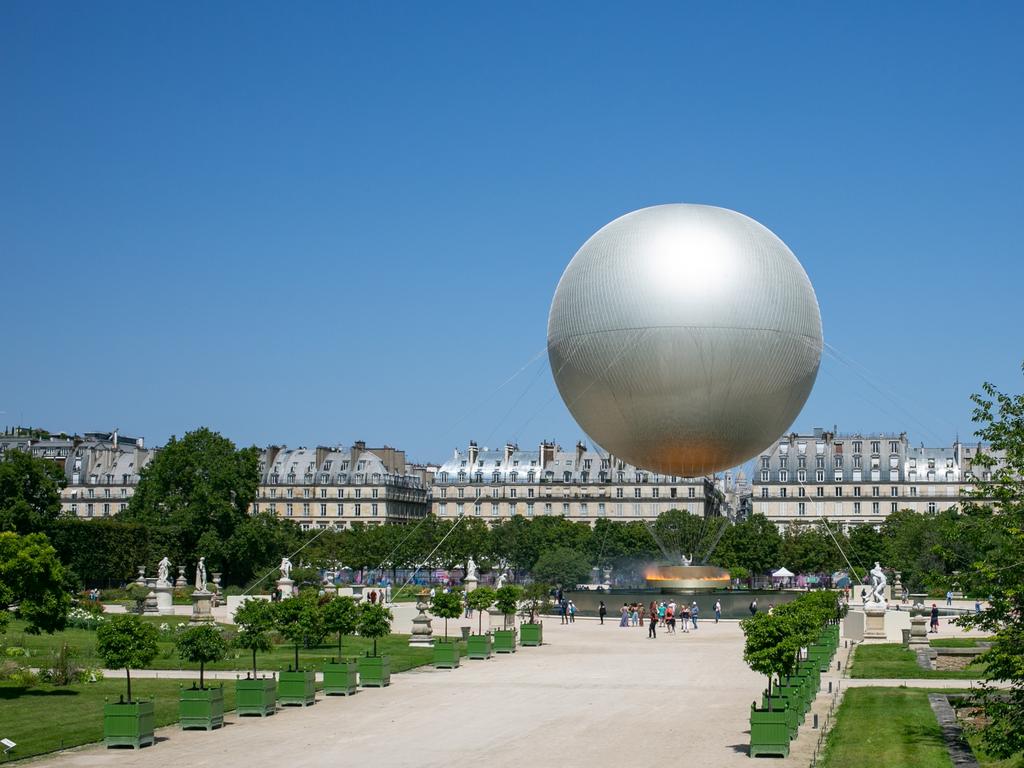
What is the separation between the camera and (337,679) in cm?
3003

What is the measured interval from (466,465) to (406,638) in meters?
96.9

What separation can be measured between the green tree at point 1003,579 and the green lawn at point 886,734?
57.8 inches

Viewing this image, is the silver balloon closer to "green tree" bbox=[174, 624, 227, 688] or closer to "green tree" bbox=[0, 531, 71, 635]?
"green tree" bbox=[0, 531, 71, 635]

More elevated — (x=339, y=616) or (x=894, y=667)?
(x=339, y=616)

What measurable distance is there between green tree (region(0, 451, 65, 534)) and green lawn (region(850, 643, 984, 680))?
47.9 m

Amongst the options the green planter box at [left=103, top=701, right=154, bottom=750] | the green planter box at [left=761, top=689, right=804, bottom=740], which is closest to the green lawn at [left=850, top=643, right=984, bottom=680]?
the green planter box at [left=761, top=689, right=804, bottom=740]

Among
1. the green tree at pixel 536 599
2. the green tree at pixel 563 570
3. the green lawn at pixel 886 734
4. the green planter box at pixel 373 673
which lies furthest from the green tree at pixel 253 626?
the green tree at pixel 563 570

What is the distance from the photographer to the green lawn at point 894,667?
34.2 m

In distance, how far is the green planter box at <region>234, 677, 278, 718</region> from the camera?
2638cm

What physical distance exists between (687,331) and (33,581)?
1110 inches

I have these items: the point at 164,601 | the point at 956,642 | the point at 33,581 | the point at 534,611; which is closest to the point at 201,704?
the point at 33,581

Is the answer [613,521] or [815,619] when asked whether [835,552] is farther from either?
[815,619]

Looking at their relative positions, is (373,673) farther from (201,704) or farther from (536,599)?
(536,599)

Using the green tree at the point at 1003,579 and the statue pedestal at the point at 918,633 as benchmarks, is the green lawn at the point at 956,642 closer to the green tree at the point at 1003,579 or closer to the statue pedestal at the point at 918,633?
the statue pedestal at the point at 918,633
